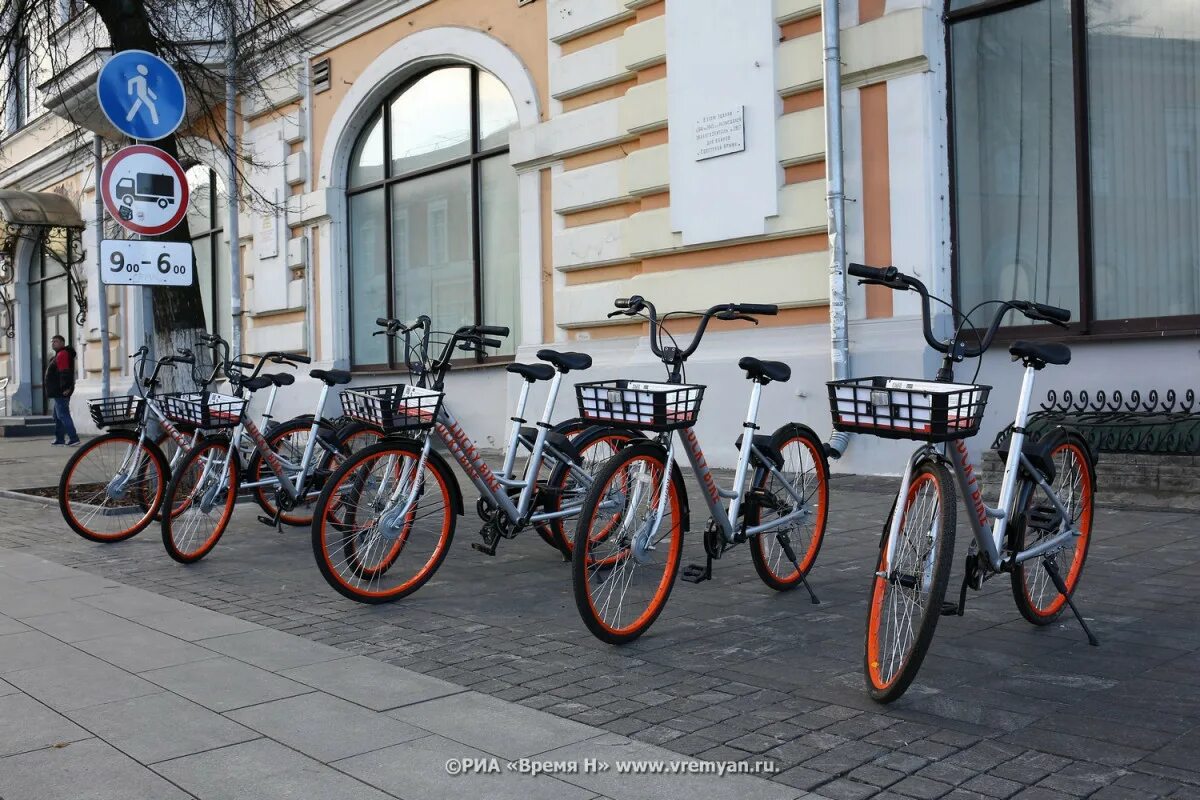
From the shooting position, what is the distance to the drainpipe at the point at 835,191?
369 inches

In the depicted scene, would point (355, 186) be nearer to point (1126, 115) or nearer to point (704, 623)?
point (1126, 115)

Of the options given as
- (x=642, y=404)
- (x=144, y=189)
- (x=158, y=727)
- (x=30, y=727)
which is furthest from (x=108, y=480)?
(x=642, y=404)

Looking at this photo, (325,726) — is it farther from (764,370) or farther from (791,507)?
(791,507)

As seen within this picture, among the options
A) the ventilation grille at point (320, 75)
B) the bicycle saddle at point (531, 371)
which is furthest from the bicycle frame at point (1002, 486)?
the ventilation grille at point (320, 75)

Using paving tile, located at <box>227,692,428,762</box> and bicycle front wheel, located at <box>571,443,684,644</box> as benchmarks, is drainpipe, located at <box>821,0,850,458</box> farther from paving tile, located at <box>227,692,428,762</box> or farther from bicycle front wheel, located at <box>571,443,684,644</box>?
paving tile, located at <box>227,692,428,762</box>

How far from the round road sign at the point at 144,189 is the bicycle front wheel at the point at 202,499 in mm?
1947

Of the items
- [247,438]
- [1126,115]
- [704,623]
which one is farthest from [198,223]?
[704,623]

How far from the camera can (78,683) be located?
14.1 ft

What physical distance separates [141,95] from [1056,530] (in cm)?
619

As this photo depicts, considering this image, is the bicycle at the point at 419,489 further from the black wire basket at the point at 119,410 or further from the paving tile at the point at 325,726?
the black wire basket at the point at 119,410

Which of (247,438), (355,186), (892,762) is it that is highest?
(355,186)

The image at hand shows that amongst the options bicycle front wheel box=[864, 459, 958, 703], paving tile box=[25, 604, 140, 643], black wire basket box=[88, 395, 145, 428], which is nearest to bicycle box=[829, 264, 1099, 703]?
bicycle front wheel box=[864, 459, 958, 703]

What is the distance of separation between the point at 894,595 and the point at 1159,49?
6474 millimetres

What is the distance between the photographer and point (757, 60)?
9984 mm
